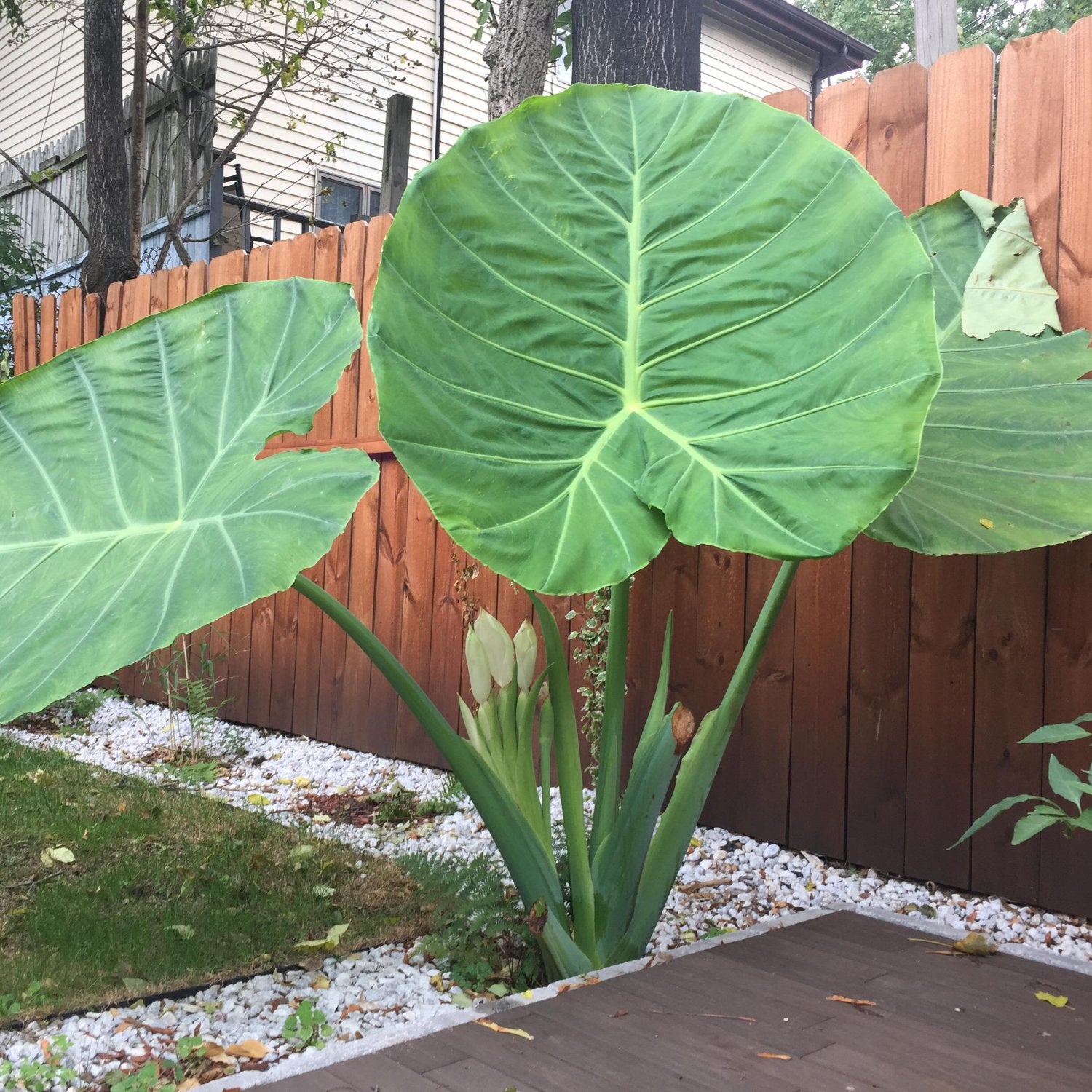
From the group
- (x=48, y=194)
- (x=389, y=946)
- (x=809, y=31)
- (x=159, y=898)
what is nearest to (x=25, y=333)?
(x=48, y=194)

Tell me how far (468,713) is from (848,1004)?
89cm

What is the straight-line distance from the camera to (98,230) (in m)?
6.29

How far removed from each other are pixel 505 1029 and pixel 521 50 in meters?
3.35

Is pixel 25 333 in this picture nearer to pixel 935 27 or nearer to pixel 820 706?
pixel 820 706

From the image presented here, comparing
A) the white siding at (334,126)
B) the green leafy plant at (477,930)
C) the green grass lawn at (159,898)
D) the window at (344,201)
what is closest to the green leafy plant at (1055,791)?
the green leafy plant at (477,930)

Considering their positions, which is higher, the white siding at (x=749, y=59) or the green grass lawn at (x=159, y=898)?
the white siding at (x=749, y=59)

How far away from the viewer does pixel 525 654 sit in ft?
7.52

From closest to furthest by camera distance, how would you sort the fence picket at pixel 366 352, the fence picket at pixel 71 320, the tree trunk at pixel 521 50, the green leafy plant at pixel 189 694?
1. the tree trunk at pixel 521 50
2. the fence picket at pixel 366 352
3. the green leafy plant at pixel 189 694
4. the fence picket at pixel 71 320

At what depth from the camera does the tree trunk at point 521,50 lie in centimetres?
385

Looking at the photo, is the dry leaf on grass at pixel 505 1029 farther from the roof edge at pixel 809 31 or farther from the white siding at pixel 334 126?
the roof edge at pixel 809 31

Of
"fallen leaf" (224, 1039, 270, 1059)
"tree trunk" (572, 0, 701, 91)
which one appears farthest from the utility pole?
"fallen leaf" (224, 1039, 270, 1059)

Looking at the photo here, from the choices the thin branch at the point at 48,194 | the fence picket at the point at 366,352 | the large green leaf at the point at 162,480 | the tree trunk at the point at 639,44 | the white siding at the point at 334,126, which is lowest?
the large green leaf at the point at 162,480

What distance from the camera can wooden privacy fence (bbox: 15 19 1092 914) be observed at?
2393 mm

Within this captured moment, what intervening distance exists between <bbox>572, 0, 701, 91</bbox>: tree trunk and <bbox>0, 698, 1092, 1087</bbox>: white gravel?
7.57 ft
